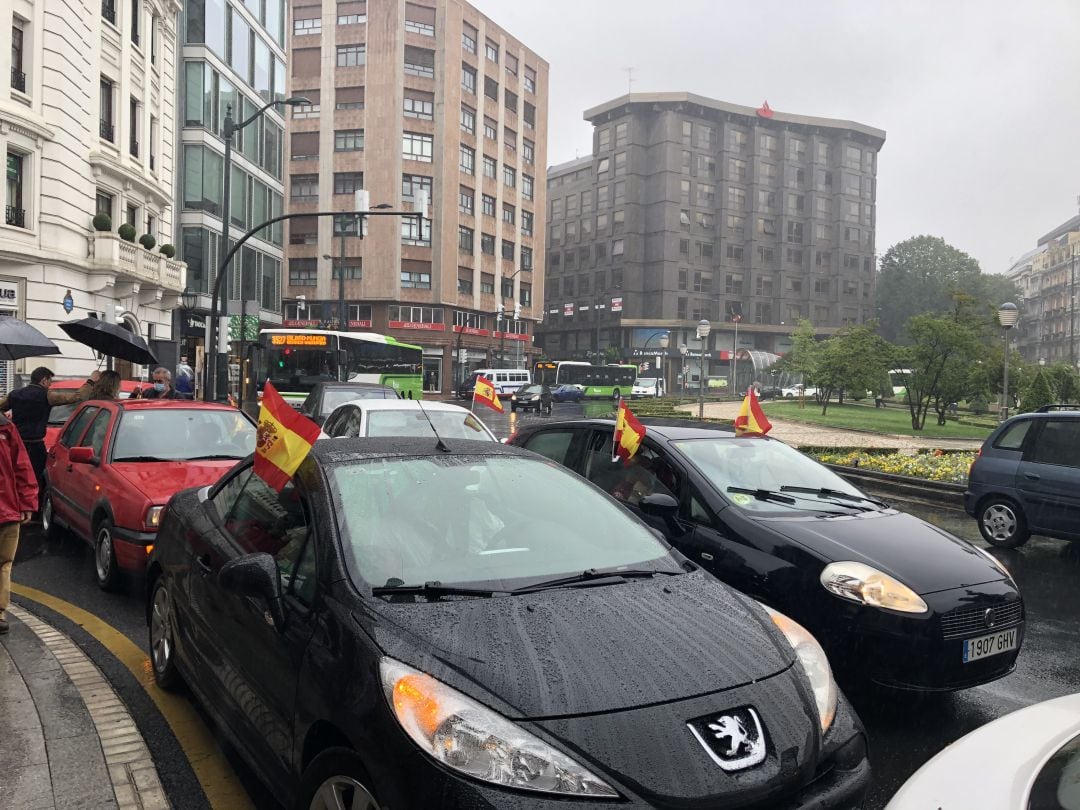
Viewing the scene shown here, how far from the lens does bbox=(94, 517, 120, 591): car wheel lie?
616cm

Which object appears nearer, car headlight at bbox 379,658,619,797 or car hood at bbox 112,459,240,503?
car headlight at bbox 379,658,619,797

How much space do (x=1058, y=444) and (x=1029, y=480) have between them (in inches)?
18.1

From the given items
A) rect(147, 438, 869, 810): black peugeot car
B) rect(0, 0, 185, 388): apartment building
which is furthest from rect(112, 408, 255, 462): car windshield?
rect(0, 0, 185, 388): apartment building

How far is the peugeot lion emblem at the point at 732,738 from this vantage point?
2195mm

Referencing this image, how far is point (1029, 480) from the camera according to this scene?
8.55 meters

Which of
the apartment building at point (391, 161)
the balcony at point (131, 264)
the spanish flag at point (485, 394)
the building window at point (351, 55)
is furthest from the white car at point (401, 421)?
the building window at point (351, 55)

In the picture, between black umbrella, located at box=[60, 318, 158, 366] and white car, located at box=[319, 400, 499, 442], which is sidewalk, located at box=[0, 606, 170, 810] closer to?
white car, located at box=[319, 400, 499, 442]

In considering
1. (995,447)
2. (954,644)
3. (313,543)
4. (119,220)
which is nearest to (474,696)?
(313,543)

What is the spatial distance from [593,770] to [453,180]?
61234mm

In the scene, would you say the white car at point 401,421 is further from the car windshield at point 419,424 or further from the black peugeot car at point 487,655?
the black peugeot car at point 487,655

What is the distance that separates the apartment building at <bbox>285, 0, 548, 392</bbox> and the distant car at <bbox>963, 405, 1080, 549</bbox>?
2046 inches

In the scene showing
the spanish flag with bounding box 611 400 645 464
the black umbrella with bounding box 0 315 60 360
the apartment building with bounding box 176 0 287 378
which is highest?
the apartment building with bounding box 176 0 287 378

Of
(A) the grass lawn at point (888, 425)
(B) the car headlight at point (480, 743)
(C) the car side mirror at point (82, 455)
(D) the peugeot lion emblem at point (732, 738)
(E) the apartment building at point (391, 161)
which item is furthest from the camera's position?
(E) the apartment building at point (391, 161)

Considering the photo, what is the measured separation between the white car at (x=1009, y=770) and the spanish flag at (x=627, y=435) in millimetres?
3478
